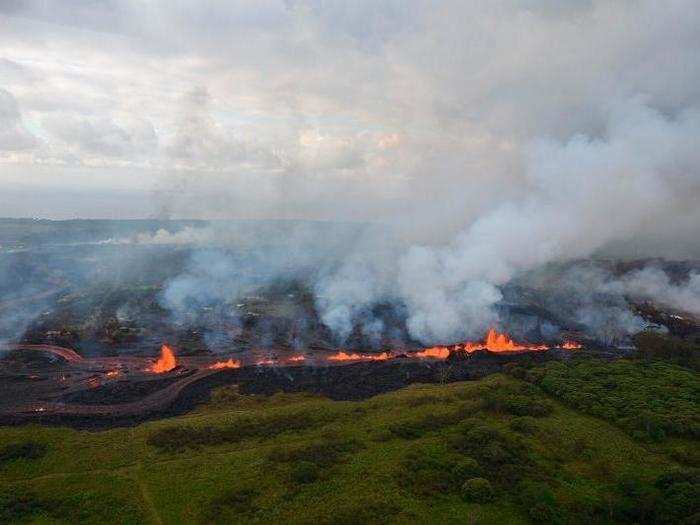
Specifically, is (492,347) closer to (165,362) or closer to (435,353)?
(435,353)

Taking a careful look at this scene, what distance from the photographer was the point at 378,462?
50.3 metres

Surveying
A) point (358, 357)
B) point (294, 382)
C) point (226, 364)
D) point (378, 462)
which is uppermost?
point (358, 357)

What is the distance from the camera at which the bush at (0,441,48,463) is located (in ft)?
163

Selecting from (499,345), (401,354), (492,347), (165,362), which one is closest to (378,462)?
(401,354)

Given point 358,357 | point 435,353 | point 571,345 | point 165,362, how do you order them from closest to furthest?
point 165,362 → point 358,357 → point 435,353 → point 571,345

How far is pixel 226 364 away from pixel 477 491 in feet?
155

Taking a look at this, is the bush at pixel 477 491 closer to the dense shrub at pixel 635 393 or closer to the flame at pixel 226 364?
the dense shrub at pixel 635 393

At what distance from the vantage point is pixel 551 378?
2913 inches

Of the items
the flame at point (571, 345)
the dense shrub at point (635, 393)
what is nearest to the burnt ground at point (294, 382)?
the flame at point (571, 345)

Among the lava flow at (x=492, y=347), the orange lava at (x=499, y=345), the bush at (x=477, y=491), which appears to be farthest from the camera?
the orange lava at (x=499, y=345)

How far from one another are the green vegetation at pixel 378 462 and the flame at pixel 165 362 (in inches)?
582

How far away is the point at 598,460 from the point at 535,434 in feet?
22.3

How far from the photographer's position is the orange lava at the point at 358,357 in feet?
285

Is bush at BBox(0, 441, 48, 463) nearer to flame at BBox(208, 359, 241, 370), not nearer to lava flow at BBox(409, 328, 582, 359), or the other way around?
flame at BBox(208, 359, 241, 370)
